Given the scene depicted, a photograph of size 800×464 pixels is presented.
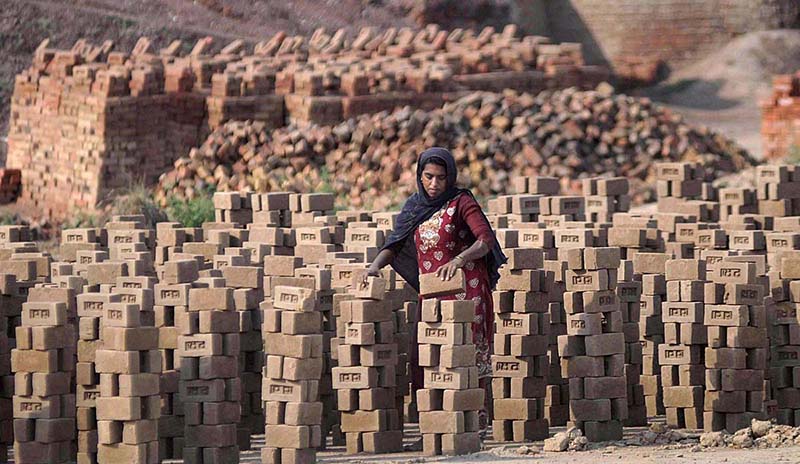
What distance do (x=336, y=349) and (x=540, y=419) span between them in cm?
99

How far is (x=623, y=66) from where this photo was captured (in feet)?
107

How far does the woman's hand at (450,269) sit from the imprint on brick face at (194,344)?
1048 mm

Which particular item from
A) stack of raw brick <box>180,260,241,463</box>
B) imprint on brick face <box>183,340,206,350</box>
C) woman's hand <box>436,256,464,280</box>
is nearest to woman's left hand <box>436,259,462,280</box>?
woman's hand <box>436,256,464,280</box>

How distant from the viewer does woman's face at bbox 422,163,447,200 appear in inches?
309

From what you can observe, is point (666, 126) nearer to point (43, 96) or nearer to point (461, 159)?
point (461, 159)

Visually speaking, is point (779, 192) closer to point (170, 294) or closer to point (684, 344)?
point (684, 344)

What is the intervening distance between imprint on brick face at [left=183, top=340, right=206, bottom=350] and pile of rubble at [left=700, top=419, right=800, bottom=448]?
221 cm

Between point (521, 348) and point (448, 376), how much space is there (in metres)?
0.72

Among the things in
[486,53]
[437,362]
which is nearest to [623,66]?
[486,53]

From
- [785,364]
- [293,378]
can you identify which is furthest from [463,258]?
[785,364]

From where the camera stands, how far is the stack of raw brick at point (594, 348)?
25.7ft

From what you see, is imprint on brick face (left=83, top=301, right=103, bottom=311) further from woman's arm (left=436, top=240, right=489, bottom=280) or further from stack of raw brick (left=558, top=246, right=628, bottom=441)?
stack of raw brick (left=558, top=246, right=628, bottom=441)

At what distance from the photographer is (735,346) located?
7.95 metres

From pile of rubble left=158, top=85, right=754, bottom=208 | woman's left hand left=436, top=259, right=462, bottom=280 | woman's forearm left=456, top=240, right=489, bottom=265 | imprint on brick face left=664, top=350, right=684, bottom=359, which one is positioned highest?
pile of rubble left=158, top=85, right=754, bottom=208
